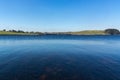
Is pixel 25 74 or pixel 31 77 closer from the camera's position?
pixel 31 77

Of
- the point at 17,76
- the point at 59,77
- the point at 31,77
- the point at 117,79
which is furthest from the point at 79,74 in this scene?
the point at 17,76

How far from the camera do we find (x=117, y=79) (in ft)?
43.2

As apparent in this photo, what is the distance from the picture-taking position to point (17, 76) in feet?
45.3

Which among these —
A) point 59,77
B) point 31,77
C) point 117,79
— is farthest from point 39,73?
point 117,79

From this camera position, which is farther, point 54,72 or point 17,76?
point 54,72

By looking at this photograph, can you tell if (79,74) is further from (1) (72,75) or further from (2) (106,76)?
(2) (106,76)

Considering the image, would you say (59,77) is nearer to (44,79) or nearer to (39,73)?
(44,79)

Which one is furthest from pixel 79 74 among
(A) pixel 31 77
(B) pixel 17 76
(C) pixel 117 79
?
(B) pixel 17 76

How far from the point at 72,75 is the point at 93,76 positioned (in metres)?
2.21

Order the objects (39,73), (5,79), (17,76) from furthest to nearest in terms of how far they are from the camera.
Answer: (39,73) < (17,76) < (5,79)

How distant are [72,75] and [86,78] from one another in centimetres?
158

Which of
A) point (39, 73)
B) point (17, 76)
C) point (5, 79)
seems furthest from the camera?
point (39, 73)

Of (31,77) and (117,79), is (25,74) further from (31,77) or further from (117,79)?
(117,79)

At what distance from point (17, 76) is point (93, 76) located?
7.99 metres
